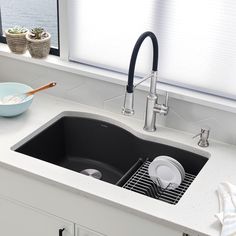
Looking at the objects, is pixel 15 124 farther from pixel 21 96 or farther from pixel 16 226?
pixel 16 226

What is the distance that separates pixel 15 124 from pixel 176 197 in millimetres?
767

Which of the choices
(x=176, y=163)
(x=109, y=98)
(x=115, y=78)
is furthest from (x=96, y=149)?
(x=176, y=163)

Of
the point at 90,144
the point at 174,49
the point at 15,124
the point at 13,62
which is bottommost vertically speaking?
the point at 90,144

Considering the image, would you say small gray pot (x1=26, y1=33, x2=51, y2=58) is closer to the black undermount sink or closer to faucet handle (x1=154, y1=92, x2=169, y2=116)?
the black undermount sink

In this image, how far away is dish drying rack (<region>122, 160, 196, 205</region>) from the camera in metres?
1.83

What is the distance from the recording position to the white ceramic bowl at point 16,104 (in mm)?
2023

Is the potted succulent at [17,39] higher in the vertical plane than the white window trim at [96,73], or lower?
higher

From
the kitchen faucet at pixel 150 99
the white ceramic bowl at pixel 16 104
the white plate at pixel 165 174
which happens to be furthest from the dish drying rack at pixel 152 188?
the white ceramic bowl at pixel 16 104

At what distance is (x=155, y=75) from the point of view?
1882mm

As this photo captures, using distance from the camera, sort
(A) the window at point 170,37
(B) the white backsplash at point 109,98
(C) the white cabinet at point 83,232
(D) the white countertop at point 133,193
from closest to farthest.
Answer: (D) the white countertop at point 133,193
(C) the white cabinet at point 83,232
(A) the window at point 170,37
(B) the white backsplash at point 109,98

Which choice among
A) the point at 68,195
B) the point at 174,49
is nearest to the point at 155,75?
the point at 174,49

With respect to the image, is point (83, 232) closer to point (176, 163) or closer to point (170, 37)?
point (176, 163)

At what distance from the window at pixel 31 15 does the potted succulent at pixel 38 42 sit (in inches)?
3.2

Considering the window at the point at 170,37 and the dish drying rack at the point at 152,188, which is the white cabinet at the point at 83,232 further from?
the window at the point at 170,37
